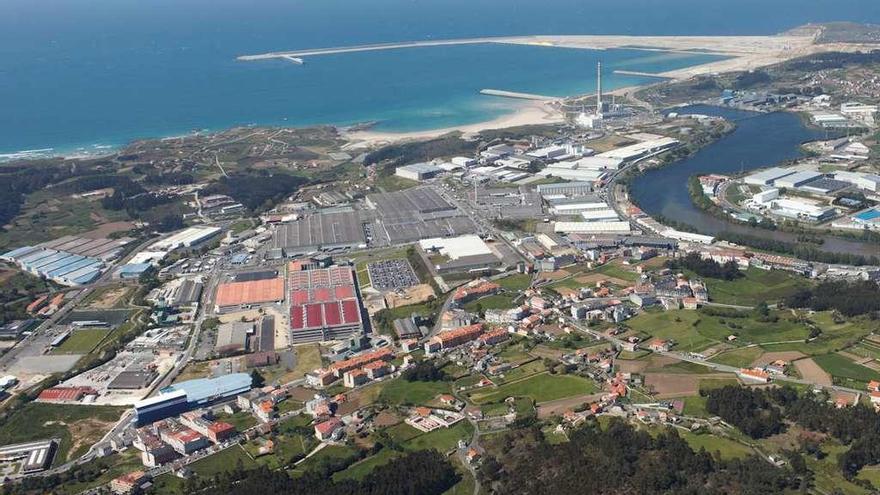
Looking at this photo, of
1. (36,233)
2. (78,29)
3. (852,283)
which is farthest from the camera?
(78,29)

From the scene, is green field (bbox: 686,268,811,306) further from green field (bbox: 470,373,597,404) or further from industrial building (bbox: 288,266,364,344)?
industrial building (bbox: 288,266,364,344)

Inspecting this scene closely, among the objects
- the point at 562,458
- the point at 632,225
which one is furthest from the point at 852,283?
the point at 562,458

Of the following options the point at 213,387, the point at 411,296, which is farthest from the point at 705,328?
the point at 213,387

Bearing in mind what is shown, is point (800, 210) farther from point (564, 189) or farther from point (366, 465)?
point (366, 465)

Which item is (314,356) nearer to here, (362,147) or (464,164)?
(464,164)

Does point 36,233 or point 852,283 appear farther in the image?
point 36,233

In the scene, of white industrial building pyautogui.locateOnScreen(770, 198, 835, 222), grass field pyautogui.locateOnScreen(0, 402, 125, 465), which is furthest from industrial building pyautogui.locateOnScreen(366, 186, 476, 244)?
grass field pyautogui.locateOnScreen(0, 402, 125, 465)

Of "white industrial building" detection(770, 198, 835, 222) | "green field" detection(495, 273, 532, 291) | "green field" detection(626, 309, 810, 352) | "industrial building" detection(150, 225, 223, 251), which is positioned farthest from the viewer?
"industrial building" detection(150, 225, 223, 251)
